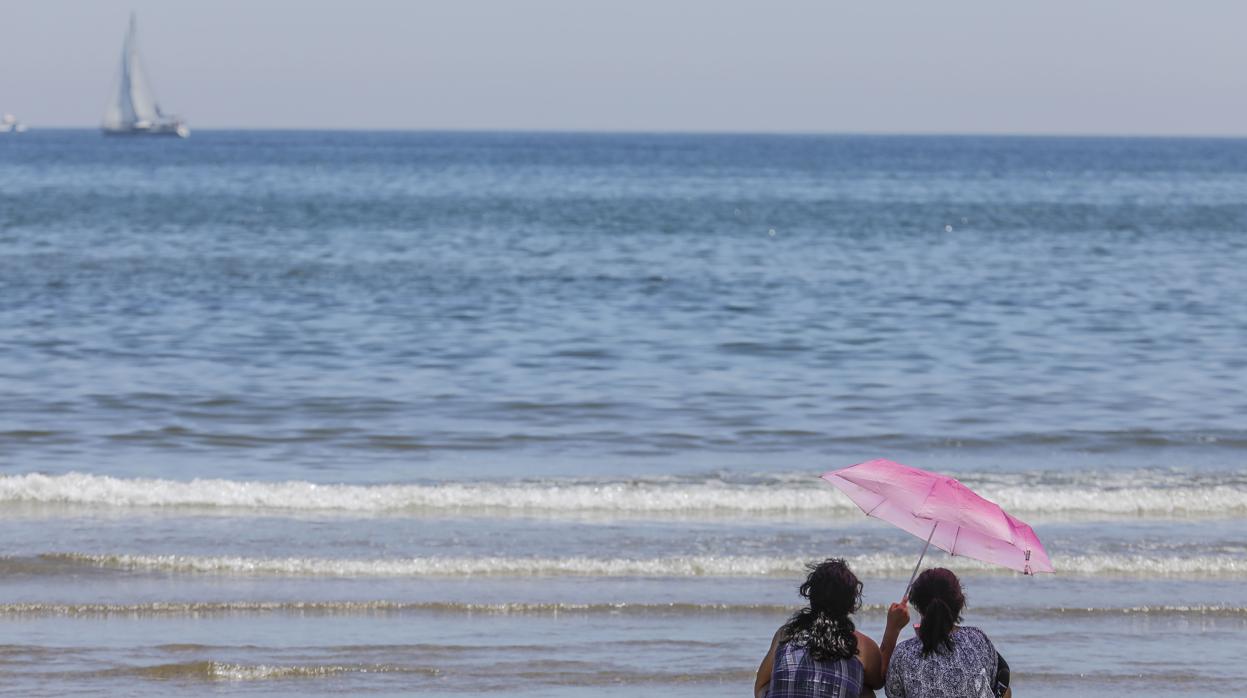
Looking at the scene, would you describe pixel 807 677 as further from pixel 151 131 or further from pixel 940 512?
pixel 151 131

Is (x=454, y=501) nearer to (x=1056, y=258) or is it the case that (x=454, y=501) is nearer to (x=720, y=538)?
(x=720, y=538)

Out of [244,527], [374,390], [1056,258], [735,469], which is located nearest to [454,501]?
[244,527]

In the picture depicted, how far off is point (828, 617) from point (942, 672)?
42cm

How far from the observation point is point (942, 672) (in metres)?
4.97

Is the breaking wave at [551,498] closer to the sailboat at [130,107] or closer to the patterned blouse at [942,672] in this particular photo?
the patterned blouse at [942,672]

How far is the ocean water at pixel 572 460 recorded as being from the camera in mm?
7984

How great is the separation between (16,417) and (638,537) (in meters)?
7.17

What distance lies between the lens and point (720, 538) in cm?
1034

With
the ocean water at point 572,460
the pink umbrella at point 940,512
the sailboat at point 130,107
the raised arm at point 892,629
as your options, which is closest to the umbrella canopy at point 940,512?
the pink umbrella at point 940,512

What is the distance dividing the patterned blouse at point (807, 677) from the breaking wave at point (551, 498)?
6.19m

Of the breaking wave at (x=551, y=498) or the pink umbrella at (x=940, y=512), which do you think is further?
the breaking wave at (x=551, y=498)

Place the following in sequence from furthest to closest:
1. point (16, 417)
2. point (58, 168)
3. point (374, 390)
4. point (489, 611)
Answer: point (58, 168)
point (374, 390)
point (16, 417)
point (489, 611)

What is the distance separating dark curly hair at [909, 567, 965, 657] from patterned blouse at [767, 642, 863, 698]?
0.90 feet

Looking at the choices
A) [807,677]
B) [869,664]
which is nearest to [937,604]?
[869,664]
